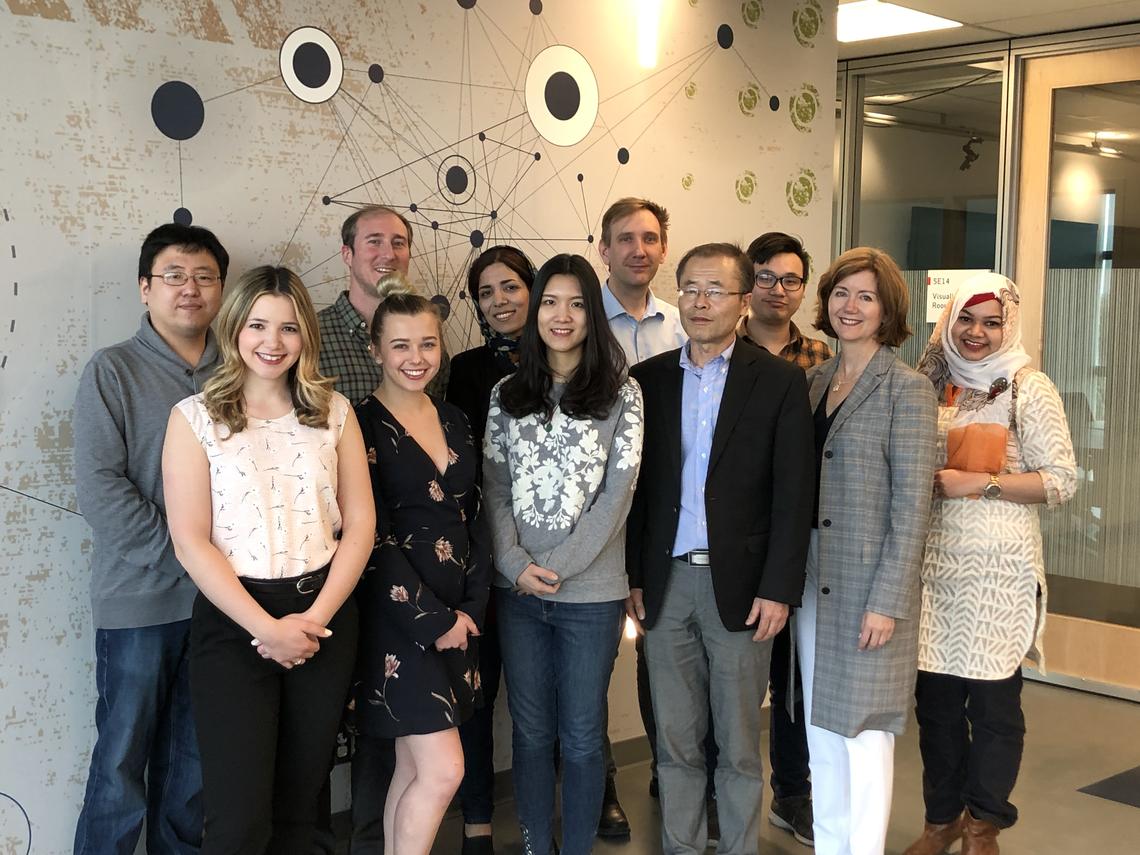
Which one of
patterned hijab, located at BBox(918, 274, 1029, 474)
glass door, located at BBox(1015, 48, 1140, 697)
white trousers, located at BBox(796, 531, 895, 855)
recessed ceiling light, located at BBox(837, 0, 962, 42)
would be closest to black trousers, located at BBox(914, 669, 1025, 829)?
white trousers, located at BBox(796, 531, 895, 855)

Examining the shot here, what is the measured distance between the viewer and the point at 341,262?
3.43 m

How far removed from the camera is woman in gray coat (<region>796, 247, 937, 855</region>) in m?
3.00

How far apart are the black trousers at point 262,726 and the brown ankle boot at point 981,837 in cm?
198

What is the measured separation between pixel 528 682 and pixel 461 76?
197 centimetres

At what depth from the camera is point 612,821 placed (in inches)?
144

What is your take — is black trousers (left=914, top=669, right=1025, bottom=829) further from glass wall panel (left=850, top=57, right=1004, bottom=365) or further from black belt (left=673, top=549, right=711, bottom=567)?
glass wall panel (left=850, top=57, right=1004, bottom=365)

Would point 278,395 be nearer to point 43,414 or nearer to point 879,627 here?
point 43,414

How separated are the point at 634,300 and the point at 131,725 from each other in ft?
6.63

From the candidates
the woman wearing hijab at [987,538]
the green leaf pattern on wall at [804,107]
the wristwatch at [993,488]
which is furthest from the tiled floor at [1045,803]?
the green leaf pattern on wall at [804,107]

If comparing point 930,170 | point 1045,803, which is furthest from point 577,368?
point 930,170

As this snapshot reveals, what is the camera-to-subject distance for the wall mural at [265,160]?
2881 millimetres

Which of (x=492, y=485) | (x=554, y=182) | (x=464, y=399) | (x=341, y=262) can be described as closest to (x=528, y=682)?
(x=492, y=485)

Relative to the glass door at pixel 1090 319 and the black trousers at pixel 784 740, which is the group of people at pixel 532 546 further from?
the glass door at pixel 1090 319

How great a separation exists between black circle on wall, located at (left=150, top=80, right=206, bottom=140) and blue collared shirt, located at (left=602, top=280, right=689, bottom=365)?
1.40 m
